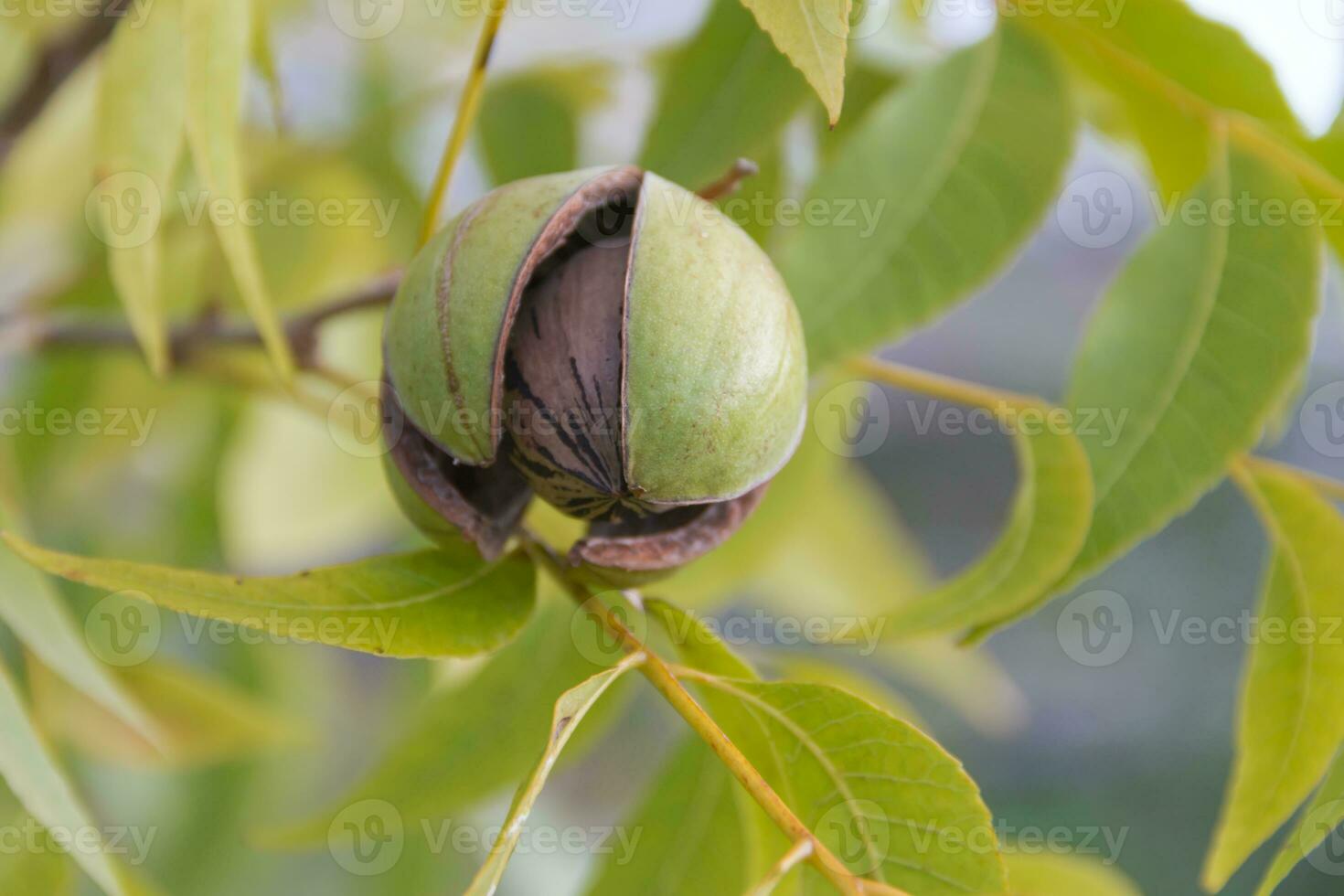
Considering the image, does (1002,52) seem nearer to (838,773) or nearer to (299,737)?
(838,773)

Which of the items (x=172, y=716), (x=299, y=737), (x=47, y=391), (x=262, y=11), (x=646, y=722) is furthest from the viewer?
(x=646, y=722)

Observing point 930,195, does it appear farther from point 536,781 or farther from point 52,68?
point 52,68

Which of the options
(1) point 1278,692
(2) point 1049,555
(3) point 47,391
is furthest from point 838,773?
(3) point 47,391

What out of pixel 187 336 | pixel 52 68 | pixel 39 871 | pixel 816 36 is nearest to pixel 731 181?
pixel 816 36

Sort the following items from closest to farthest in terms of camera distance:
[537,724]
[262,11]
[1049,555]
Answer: [1049,555] → [262,11] → [537,724]

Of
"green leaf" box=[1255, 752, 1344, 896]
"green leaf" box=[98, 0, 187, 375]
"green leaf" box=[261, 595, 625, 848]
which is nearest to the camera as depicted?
"green leaf" box=[1255, 752, 1344, 896]

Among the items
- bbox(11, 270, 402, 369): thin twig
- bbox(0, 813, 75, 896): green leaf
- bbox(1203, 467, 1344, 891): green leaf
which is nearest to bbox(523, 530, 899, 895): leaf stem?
bbox(1203, 467, 1344, 891): green leaf

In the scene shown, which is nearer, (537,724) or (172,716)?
(537,724)

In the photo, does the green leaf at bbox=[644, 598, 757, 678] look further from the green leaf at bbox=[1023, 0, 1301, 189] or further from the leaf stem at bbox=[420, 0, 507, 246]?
the green leaf at bbox=[1023, 0, 1301, 189]
